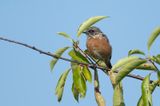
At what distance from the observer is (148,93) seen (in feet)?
9.29

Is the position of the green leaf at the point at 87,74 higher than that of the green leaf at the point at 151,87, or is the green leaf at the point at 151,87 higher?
the green leaf at the point at 87,74

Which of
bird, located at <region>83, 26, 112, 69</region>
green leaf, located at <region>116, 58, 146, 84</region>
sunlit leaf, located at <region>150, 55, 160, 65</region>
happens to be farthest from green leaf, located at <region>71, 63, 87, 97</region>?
bird, located at <region>83, 26, 112, 69</region>

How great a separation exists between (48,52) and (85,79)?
0.75 meters

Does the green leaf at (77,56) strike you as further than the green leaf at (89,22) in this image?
No

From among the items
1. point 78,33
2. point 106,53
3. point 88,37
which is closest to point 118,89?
point 78,33

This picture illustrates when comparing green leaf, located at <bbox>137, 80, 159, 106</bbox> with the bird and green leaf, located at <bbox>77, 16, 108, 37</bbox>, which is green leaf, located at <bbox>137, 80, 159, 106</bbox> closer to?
green leaf, located at <bbox>77, 16, 108, 37</bbox>

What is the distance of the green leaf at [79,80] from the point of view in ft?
11.7

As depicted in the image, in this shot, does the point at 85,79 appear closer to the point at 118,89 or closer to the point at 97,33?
the point at 118,89

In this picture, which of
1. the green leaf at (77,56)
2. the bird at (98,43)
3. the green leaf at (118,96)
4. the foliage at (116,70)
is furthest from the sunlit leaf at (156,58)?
the bird at (98,43)

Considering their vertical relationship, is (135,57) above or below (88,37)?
below

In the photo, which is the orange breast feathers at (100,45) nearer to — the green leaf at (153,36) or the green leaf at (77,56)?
the green leaf at (77,56)

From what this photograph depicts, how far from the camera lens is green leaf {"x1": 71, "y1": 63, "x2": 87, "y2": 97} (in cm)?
356

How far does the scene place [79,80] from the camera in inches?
140

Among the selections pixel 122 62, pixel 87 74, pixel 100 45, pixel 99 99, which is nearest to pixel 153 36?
pixel 122 62
